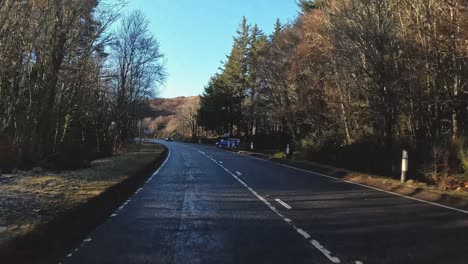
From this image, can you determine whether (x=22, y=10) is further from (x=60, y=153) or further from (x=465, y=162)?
(x=465, y=162)

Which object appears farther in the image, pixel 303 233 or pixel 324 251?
pixel 303 233

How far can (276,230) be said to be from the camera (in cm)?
982

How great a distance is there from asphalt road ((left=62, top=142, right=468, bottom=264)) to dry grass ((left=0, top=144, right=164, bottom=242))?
1.04 m

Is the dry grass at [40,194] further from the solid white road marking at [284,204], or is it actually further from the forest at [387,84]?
the forest at [387,84]

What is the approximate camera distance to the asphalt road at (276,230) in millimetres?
7672

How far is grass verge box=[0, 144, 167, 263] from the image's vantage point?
7652 millimetres

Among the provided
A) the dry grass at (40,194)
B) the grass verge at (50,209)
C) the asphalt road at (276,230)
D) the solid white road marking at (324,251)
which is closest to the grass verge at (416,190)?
the asphalt road at (276,230)

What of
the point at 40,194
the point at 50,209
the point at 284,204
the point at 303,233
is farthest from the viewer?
the point at 284,204

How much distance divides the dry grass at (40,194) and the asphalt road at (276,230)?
104 cm

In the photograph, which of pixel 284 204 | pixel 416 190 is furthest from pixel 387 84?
pixel 284 204

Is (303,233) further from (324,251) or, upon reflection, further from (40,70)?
(40,70)

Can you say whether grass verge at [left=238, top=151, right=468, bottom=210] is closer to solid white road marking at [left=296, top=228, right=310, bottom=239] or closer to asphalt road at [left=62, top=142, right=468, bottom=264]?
asphalt road at [left=62, top=142, right=468, bottom=264]

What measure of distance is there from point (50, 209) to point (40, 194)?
2.49 meters

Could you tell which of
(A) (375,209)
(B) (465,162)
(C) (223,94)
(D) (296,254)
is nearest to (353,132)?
(B) (465,162)
